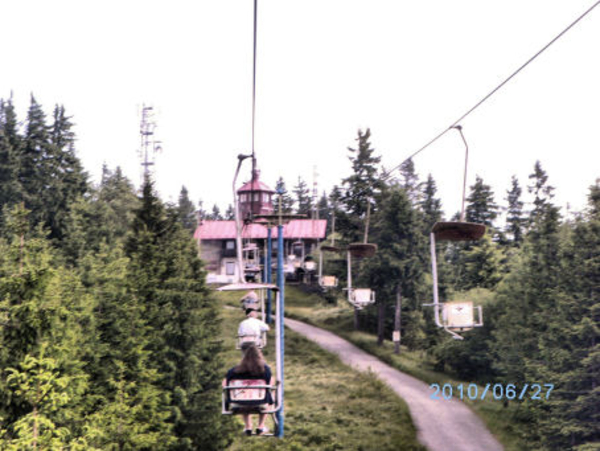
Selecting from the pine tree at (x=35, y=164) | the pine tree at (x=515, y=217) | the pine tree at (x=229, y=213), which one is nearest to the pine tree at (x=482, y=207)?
the pine tree at (x=515, y=217)

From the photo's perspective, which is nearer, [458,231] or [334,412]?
[458,231]

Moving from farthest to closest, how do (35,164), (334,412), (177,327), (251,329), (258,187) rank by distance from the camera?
(35,164) → (258,187) → (334,412) → (177,327) → (251,329)

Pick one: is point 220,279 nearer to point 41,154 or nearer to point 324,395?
point 41,154

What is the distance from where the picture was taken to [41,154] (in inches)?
2180

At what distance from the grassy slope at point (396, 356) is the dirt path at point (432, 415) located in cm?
65

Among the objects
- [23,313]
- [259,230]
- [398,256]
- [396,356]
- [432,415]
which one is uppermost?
[259,230]

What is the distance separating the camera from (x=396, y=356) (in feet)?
146

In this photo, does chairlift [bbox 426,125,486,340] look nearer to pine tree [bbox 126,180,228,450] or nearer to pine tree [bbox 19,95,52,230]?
pine tree [bbox 126,180,228,450]

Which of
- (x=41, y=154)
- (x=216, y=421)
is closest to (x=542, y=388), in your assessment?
(x=216, y=421)

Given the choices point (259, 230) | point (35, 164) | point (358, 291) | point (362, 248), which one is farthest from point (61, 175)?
point (362, 248)

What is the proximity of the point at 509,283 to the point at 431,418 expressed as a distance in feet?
33.3

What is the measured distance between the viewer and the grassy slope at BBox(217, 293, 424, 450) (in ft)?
89.3

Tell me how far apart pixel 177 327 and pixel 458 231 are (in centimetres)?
1792

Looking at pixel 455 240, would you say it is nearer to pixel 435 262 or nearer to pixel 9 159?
pixel 435 262
